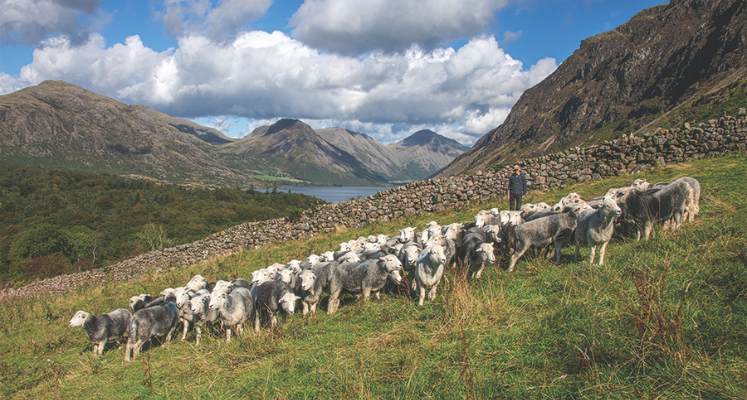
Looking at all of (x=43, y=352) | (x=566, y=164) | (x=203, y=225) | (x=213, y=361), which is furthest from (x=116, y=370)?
(x=203, y=225)

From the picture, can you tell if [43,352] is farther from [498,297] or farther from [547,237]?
[547,237]

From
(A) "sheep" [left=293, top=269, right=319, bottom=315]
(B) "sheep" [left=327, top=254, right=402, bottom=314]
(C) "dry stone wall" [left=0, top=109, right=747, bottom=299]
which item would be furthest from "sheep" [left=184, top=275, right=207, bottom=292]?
(C) "dry stone wall" [left=0, top=109, right=747, bottom=299]

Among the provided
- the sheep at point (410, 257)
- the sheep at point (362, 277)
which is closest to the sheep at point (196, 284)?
the sheep at point (362, 277)

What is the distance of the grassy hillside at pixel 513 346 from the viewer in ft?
10.9

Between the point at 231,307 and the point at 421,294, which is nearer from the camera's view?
the point at 421,294

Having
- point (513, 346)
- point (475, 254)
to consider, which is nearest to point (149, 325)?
point (475, 254)

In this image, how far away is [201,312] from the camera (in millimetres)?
7320

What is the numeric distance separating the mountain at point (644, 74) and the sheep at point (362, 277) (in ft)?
400

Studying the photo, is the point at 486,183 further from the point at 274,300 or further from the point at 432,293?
the point at 274,300

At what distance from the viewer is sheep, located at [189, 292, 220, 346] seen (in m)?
7.18

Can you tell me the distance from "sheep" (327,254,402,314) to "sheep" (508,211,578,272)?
8.83ft

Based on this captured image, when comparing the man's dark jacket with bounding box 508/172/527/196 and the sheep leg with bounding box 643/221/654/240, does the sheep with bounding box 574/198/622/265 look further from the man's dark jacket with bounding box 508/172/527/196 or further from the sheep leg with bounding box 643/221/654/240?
the man's dark jacket with bounding box 508/172/527/196

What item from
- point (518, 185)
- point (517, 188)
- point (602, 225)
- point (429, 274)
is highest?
point (518, 185)

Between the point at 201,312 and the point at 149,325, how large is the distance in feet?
3.78
